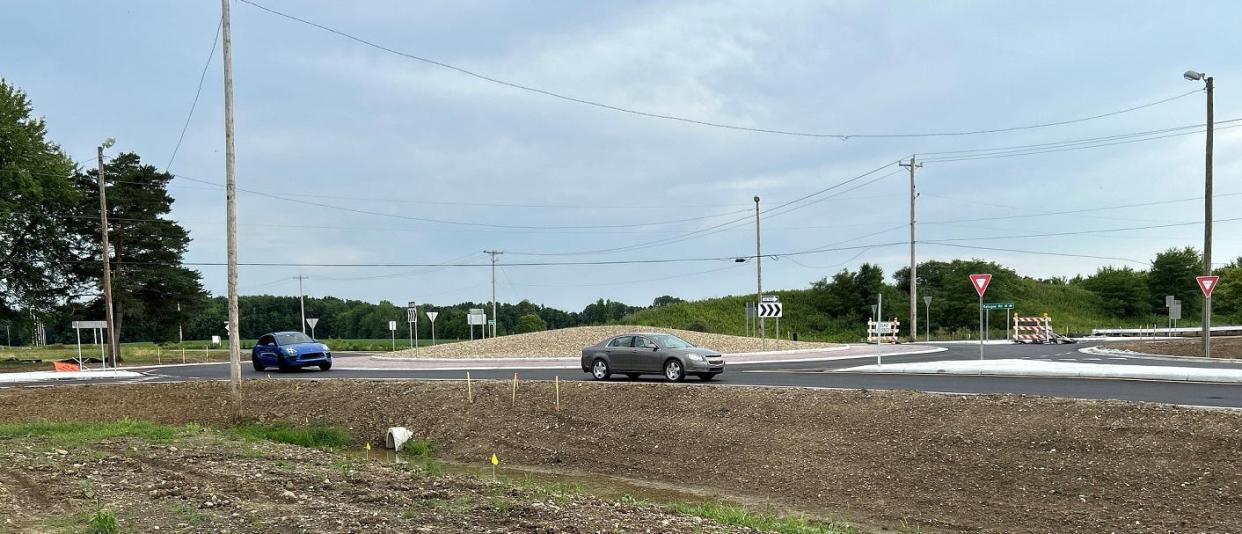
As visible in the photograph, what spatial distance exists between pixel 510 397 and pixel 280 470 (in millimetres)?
9347

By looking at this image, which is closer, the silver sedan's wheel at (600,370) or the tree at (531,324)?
the silver sedan's wheel at (600,370)

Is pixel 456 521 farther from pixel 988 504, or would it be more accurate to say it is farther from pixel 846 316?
pixel 846 316

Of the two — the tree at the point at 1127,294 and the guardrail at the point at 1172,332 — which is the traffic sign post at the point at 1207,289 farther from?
the tree at the point at 1127,294

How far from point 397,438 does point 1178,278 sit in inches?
3121

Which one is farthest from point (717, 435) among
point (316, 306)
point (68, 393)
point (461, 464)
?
point (316, 306)

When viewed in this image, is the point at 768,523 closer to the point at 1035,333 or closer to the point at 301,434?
the point at 301,434

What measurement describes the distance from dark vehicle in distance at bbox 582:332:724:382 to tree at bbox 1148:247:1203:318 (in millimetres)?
70372

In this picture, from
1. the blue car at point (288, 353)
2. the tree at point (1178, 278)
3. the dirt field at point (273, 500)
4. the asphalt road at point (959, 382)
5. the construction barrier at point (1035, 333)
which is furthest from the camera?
the tree at point (1178, 278)

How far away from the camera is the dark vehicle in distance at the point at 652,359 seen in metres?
22.5

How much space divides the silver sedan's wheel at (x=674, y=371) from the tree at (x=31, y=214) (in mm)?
34946

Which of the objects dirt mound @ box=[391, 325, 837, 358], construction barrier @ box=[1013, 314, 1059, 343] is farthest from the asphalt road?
construction barrier @ box=[1013, 314, 1059, 343]

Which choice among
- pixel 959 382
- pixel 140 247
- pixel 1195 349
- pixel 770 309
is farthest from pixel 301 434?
pixel 140 247

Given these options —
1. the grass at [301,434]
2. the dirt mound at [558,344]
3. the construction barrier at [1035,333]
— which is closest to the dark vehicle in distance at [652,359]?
the grass at [301,434]

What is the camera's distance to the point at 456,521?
8.43 meters
